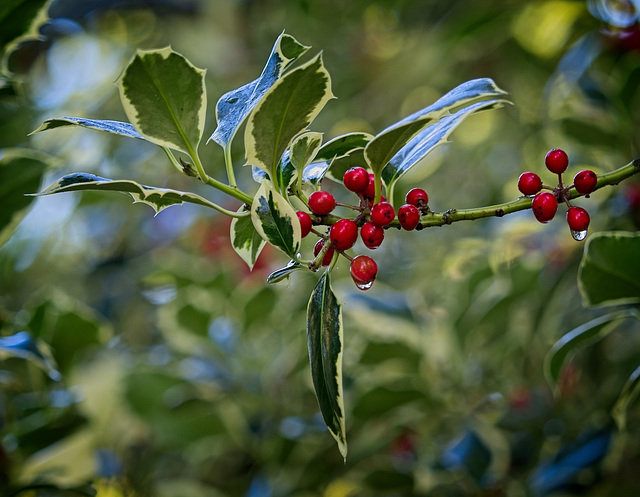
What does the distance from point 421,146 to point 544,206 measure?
11cm

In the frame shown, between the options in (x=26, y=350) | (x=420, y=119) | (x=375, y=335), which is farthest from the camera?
(x=375, y=335)

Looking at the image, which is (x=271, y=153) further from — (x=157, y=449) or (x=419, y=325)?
(x=157, y=449)

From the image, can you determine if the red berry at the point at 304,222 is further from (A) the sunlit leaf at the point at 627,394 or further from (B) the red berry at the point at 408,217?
(A) the sunlit leaf at the point at 627,394

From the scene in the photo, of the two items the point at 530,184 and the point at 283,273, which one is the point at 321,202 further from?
the point at 530,184

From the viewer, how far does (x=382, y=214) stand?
458 mm

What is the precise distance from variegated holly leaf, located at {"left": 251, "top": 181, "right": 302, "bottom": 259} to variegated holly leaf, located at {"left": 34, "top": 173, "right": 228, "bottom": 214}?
0.04 meters

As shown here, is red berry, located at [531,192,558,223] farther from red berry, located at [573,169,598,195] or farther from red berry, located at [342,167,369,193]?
red berry, located at [342,167,369,193]

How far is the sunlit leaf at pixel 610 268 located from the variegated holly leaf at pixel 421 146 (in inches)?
9.2

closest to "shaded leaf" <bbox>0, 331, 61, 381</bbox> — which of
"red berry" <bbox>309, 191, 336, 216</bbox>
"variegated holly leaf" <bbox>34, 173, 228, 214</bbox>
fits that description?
"variegated holly leaf" <bbox>34, 173, 228, 214</bbox>

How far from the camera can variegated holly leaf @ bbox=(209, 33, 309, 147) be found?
489 millimetres

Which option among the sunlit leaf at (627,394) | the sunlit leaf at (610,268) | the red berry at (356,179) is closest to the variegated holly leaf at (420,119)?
the red berry at (356,179)

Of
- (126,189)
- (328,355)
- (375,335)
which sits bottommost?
(375,335)

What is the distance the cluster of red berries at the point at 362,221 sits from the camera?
458 millimetres

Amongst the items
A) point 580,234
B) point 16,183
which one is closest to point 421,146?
point 580,234
